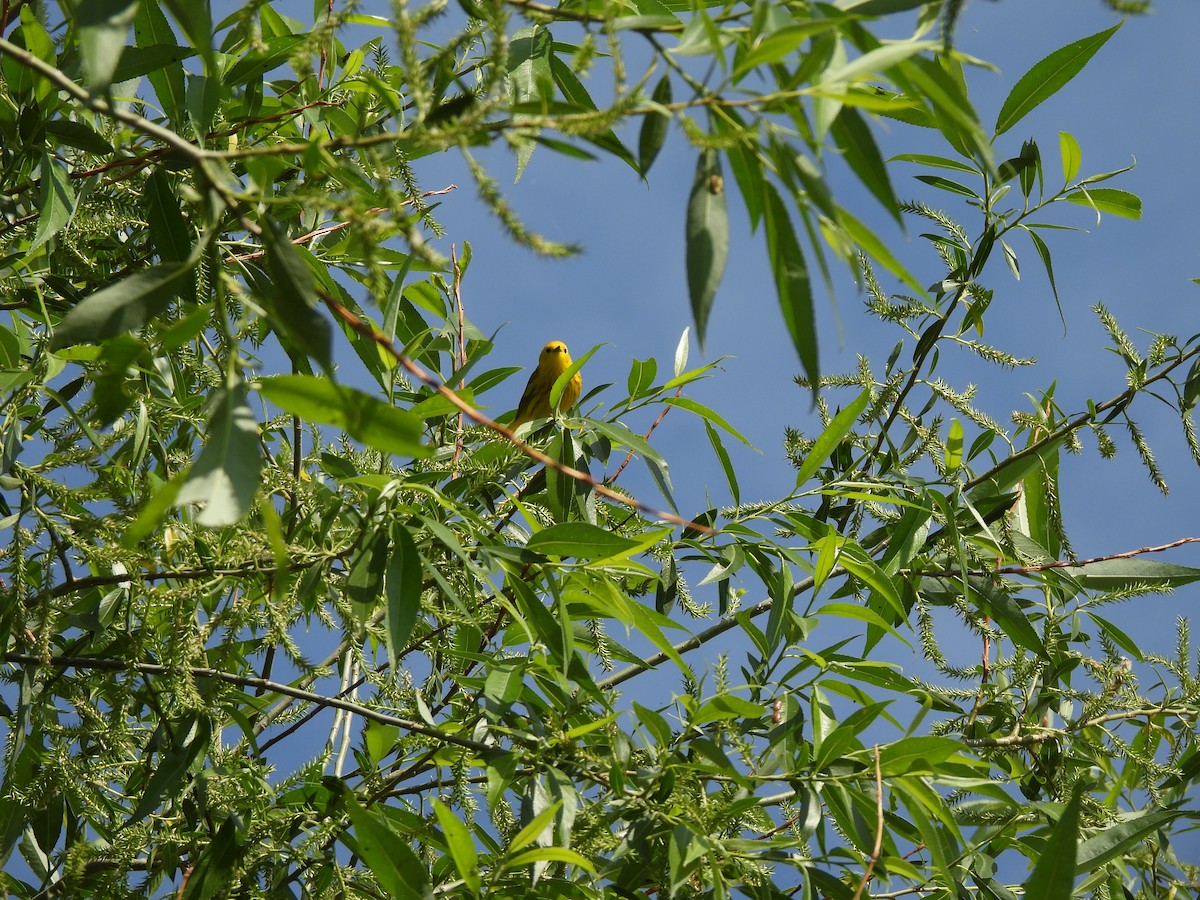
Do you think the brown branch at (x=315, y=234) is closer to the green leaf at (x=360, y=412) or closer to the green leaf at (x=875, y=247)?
the green leaf at (x=360, y=412)

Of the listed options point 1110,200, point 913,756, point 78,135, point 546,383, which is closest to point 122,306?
point 78,135

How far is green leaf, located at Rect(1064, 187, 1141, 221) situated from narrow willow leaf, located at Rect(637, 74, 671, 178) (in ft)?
3.88

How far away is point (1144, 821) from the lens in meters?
1.45

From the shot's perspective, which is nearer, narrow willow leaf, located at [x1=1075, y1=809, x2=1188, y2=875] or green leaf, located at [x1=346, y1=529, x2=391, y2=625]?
green leaf, located at [x1=346, y1=529, x2=391, y2=625]

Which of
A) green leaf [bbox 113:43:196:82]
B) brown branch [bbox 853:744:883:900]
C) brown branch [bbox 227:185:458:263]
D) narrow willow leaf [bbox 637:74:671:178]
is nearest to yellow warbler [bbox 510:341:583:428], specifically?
brown branch [bbox 227:185:458:263]

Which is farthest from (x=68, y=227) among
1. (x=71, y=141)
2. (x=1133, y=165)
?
(x=1133, y=165)

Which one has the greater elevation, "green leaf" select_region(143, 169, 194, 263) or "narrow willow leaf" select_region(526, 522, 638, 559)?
"green leaf" select_region(143, 169, 194, 263)

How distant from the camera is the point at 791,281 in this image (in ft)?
2.58

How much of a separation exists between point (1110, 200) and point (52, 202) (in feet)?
5.20

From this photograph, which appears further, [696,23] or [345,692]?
[345,692]

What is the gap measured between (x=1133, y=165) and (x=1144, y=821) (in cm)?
96

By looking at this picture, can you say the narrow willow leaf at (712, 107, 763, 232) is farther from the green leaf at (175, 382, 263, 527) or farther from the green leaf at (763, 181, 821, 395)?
the green leaf at (175, 382, 263, 527)

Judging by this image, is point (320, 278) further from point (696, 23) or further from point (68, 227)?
point (696, 23)

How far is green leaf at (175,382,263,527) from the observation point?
27.6 inches
